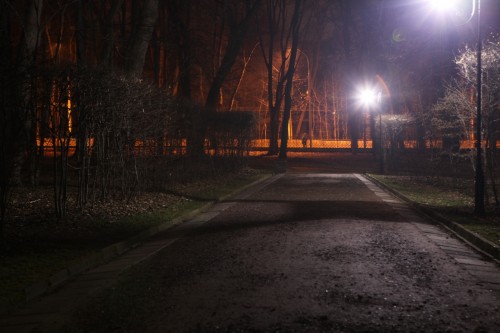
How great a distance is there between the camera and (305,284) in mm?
6914

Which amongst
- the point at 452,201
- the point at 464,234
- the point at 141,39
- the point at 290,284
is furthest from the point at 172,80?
the point at 290,284

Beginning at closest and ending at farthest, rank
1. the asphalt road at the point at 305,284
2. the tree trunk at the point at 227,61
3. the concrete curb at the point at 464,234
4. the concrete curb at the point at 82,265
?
the asphalt road at the point at 305,284 → the concrete curb at the point at 82,265 → the concrete curb at the point at 464,234 → the tree trunk at the point at 227,61

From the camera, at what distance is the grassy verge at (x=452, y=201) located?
1161 cm

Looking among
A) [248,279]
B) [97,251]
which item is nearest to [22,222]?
[97,251]

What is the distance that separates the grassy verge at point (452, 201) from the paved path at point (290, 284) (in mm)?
852

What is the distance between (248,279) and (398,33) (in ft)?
131

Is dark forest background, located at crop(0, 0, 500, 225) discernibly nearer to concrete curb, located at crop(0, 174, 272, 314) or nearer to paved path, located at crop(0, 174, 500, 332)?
concrete curb, located at crop(0, 174, 272, 314)

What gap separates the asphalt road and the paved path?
16 mm

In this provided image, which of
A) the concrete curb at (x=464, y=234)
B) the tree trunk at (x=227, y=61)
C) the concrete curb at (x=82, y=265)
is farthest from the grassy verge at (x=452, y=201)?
the tree trunk at (x=227, y=61)

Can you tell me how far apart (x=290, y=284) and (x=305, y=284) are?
7.5 inches

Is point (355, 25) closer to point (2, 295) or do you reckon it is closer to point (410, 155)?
point (410, 155)

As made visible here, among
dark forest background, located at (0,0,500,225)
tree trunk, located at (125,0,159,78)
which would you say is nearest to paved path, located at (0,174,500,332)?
dark forest background, located at (0,0,500,225)

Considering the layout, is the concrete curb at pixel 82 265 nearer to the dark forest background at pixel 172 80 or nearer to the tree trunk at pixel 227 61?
the dark forest background at pixel 172 80

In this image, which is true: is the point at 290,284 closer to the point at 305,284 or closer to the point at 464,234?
the point at 305,284
